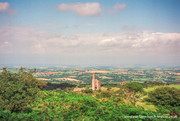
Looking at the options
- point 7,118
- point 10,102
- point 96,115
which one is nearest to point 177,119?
point 96,115

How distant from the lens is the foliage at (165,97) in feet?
103

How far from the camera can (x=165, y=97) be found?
3195 cm

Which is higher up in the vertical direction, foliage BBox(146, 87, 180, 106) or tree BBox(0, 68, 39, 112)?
tree BBox(0, 68, 39, 112)

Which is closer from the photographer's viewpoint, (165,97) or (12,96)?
(12,96)

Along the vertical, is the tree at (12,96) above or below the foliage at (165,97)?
above

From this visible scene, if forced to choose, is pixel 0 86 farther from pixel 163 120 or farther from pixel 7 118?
pixel 163 120

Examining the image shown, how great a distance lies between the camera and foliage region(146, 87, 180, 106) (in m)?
31.4

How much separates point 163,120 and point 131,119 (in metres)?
3.04

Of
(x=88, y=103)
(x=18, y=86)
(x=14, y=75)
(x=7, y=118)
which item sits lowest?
(x=88, y=103)

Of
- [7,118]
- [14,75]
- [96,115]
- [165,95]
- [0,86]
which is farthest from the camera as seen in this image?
[165,95]

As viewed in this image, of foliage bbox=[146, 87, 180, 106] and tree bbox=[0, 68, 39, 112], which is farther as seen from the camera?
foliage bbox=[146, 87, 180, 106]

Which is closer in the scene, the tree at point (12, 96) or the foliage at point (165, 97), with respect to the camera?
the tree at point (12, 96)

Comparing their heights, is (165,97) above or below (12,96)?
below

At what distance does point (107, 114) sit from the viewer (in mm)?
14625
